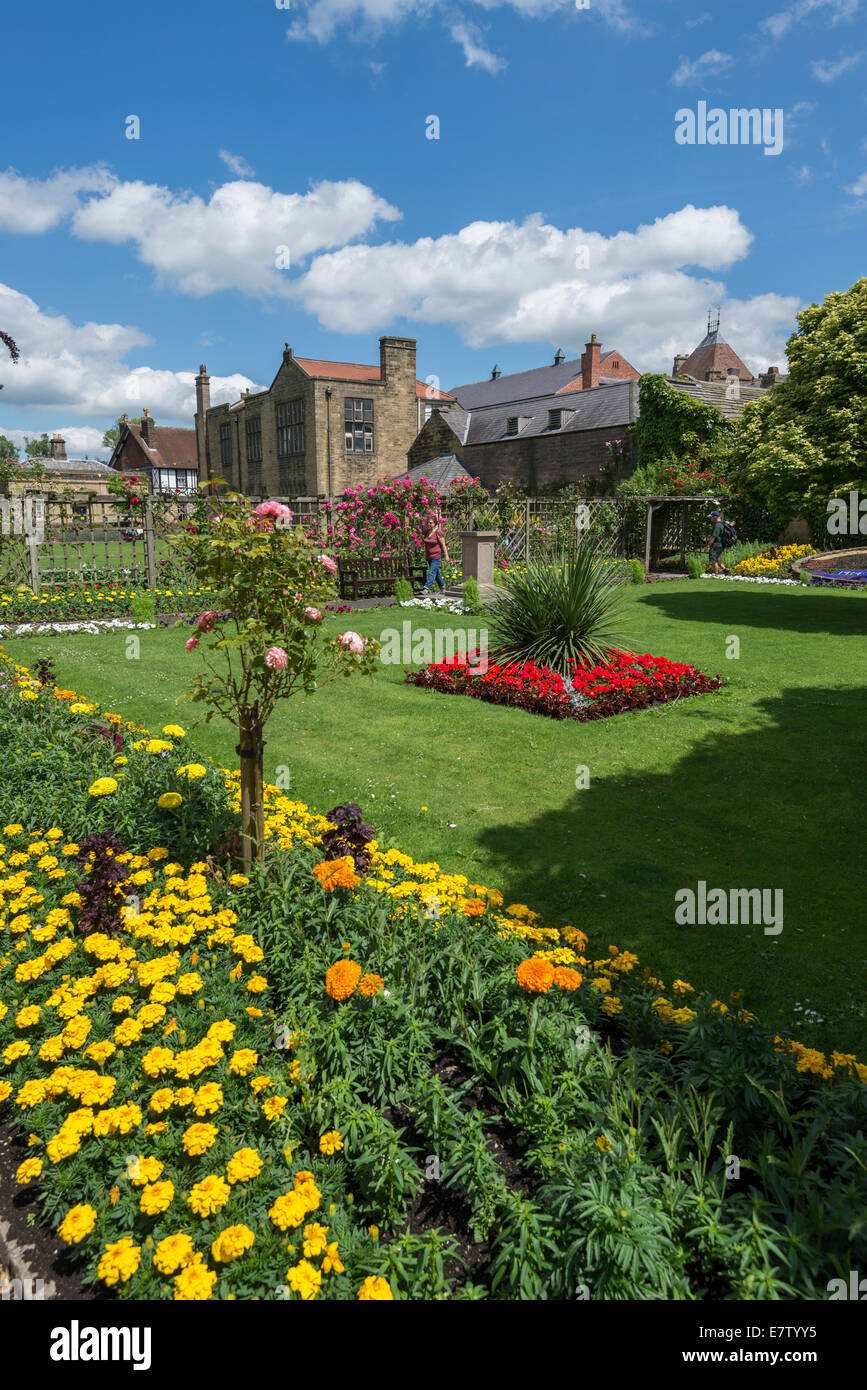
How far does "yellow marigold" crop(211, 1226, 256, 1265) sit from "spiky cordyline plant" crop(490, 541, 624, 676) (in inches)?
295

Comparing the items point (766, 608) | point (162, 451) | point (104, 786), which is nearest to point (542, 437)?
point (766, 608)

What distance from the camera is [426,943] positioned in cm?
334

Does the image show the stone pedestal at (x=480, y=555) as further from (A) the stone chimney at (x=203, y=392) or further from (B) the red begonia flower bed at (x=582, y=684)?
(A) the stone chimney at (x=203, y=392)

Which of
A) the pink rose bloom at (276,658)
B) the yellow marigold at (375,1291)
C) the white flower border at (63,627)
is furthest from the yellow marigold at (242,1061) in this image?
the white flower border at (63,627)

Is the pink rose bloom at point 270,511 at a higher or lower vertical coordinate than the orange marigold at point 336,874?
higher

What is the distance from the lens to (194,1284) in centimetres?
193

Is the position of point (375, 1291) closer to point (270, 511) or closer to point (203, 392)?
point (270, 511)

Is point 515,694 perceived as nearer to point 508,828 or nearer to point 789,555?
point 508,828

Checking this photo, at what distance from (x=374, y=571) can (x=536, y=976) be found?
15.8 meters

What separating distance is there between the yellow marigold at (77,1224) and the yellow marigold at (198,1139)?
28 centimetres

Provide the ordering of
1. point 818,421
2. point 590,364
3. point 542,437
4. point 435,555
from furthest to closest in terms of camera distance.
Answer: point 590,364 → point 542,437 → point 435,555 → point 818,421

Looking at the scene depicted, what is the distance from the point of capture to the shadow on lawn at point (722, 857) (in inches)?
150
